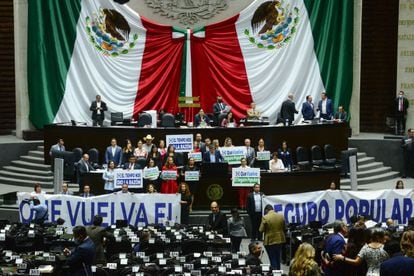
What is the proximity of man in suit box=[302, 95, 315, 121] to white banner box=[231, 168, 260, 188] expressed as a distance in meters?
7.78

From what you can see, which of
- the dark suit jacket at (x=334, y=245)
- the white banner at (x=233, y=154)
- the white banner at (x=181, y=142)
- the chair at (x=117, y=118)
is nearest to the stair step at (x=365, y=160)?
the white banner at (x=233, y=154)

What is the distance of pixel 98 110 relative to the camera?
35.5 meters

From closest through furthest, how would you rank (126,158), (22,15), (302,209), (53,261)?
(53,261), (302,209), (126,158), (22,15)

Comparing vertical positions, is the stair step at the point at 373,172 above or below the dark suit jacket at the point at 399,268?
below

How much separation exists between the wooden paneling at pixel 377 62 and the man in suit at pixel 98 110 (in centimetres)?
1035

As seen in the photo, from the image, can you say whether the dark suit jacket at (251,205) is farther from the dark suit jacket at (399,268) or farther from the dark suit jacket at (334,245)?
the dark suit jacket at (399,268)

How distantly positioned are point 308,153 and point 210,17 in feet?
22.9

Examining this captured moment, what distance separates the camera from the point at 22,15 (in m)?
37.1

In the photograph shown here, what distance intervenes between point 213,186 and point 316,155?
17.6ft

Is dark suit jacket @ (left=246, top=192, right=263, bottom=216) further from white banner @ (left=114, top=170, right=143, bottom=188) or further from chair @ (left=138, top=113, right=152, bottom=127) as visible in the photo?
chair @ (left=138, top=113, right=152, bottom=127)

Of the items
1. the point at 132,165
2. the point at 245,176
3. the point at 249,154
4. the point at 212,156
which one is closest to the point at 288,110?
the point at 249,154

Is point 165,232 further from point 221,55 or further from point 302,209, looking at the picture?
point 221,55

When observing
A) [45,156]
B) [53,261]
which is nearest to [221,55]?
[45,156]

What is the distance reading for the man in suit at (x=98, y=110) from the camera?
116 feet
